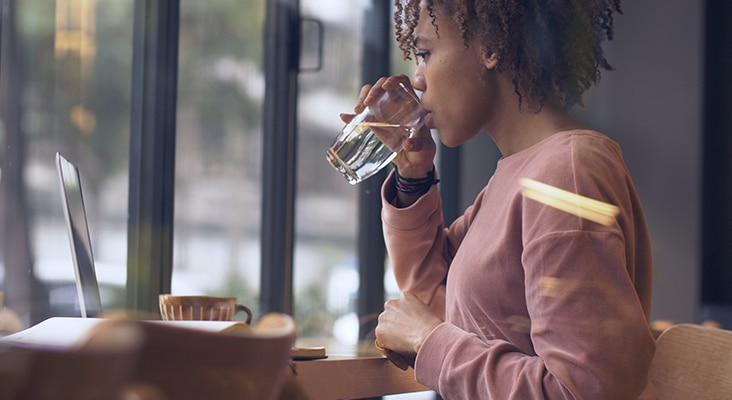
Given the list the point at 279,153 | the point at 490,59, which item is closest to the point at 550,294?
the point at 490,59

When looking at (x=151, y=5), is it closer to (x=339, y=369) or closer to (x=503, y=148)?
(x=503, y=148)

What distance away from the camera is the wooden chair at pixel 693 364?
118cm

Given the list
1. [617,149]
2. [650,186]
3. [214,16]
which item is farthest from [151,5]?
[650,186]

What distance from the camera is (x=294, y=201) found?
112 inches

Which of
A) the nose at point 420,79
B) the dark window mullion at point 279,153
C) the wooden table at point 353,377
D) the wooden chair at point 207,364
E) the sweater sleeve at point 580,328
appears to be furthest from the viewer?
the dark window mullion at point 279,153

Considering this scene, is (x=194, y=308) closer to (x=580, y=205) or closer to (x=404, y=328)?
(x=404, y=328)

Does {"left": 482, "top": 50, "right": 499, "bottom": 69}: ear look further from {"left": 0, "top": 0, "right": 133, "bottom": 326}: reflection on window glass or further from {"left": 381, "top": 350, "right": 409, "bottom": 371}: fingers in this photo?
{"left": 0, "top": 0, "right": 133, "bottom": 326}: reflection on window glass

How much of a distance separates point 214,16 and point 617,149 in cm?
166

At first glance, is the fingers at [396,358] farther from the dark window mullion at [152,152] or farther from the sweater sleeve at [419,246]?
the dark window mullion at [152,152]

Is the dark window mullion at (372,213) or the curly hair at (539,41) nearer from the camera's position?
the curly hair at (539,41)

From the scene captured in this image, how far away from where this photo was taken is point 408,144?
57.6 inches

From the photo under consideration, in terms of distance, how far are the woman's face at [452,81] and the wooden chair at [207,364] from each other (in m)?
0.85

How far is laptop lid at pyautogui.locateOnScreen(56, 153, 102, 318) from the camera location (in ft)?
4.03

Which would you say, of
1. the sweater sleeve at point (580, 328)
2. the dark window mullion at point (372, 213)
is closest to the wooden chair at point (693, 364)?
the sweater sleeve at point (580, 328)
